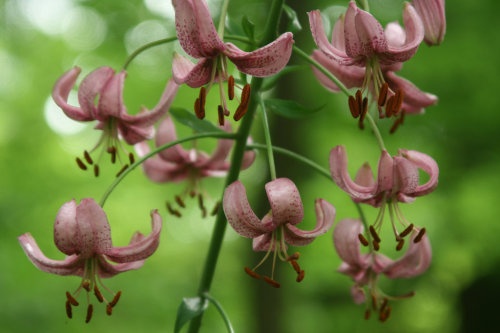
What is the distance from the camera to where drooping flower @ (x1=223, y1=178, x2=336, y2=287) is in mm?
1244

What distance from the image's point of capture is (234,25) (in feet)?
5.40

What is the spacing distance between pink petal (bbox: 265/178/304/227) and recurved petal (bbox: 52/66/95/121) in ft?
2.01

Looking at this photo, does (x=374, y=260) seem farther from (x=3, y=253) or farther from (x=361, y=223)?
(x=3, y=253)

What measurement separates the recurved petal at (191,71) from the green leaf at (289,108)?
0.26 m

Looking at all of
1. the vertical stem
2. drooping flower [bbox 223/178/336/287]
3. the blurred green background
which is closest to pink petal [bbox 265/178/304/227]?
drooping flower [bbox 223/178/336/287]

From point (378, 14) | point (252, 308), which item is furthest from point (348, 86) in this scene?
point (378, 14)

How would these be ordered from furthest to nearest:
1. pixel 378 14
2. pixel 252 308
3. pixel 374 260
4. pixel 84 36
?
pixel 84 36
pixel 378 14
pixel 252 308
pixel 374 260

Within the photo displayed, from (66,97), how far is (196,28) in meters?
0.56

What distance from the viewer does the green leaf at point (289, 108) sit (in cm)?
152

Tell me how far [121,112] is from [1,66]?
274 inches

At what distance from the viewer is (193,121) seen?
1.62m

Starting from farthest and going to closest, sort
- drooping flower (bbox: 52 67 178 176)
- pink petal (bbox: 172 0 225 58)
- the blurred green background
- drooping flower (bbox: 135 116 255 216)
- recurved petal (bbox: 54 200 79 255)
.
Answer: the blurred green background < drooping flower (bbox: 135 116 255 216) < drooping flower (bbox: 52 67 178 176) < recurved petal (bbox: 54 200 79 255) < pink petal (bbox: 172 0 225 58)

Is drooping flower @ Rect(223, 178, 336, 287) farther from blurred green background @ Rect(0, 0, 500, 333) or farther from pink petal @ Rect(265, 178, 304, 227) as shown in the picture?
blurred green background @ Rect(0, 0, 500, 333)

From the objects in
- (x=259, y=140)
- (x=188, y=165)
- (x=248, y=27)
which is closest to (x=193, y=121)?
(x=248, y=27)
